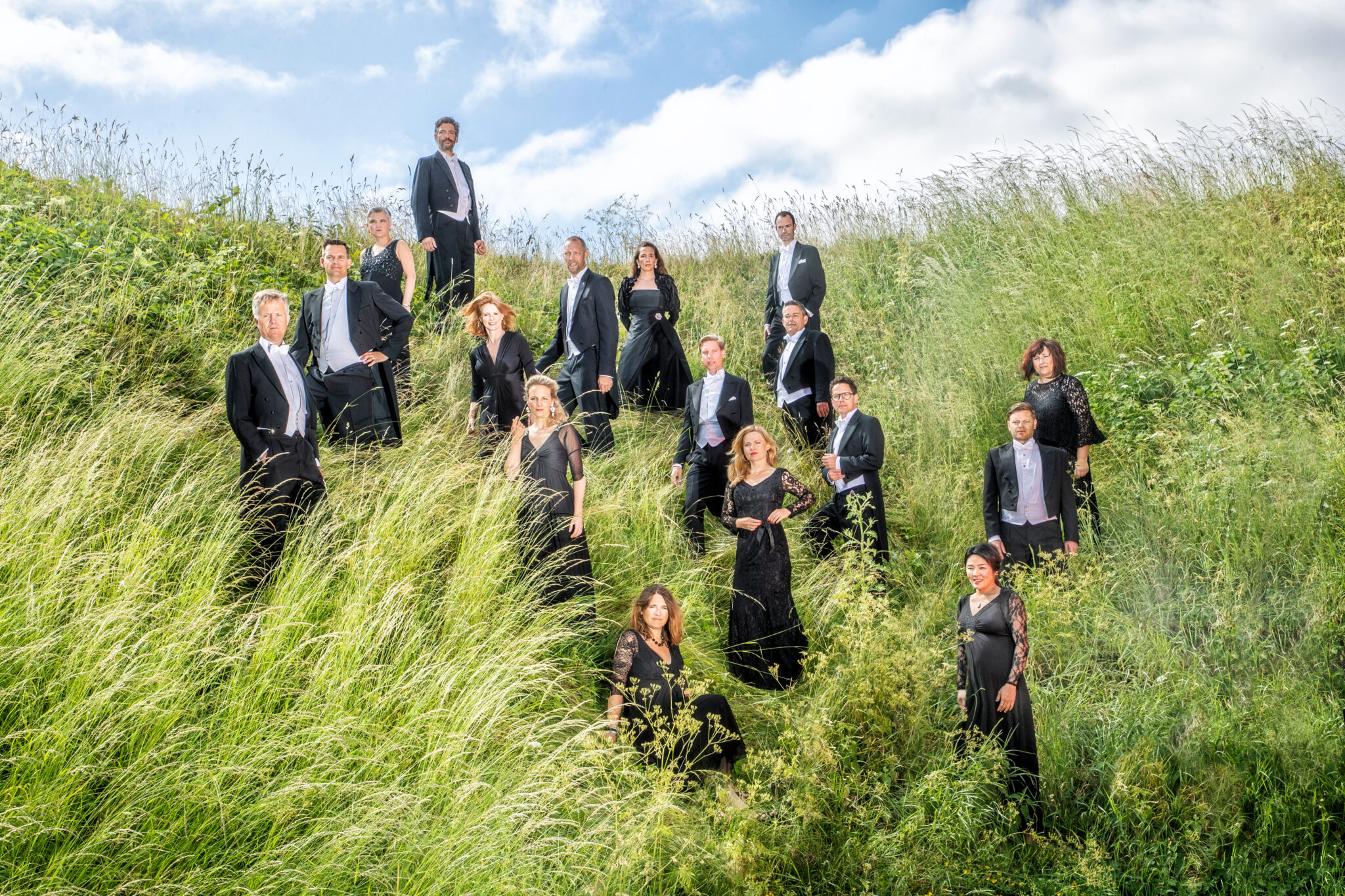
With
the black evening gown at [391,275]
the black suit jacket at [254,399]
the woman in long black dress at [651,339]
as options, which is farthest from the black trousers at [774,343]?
the black suit jacket at [254,399]

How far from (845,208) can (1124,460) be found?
7.07 metres

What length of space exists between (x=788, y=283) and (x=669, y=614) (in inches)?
185

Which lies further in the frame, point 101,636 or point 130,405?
point 130,405

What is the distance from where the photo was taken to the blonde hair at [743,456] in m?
5.61

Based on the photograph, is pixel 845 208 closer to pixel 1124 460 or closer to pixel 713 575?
pixel 1124 460

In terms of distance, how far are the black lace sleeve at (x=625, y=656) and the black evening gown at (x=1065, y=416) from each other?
3.33 meters

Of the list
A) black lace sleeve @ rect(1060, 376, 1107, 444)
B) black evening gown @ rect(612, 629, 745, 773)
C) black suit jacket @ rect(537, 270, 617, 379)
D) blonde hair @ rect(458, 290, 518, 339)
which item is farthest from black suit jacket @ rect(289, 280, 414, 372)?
black lace sleeve @ rect(1060, 376, 1107, 444)

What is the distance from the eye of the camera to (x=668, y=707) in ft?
15.1

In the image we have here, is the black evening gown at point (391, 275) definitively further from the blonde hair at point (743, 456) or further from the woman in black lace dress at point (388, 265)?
the blonde hair at point (743, 456)

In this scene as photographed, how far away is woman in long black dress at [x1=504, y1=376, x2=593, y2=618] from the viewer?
5.43 metres

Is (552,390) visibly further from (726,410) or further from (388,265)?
(388,265)

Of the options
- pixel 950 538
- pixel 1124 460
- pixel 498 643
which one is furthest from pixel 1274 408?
pixel 498 643

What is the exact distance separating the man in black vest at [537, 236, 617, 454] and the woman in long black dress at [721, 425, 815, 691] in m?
2.15

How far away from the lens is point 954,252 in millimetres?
11664
